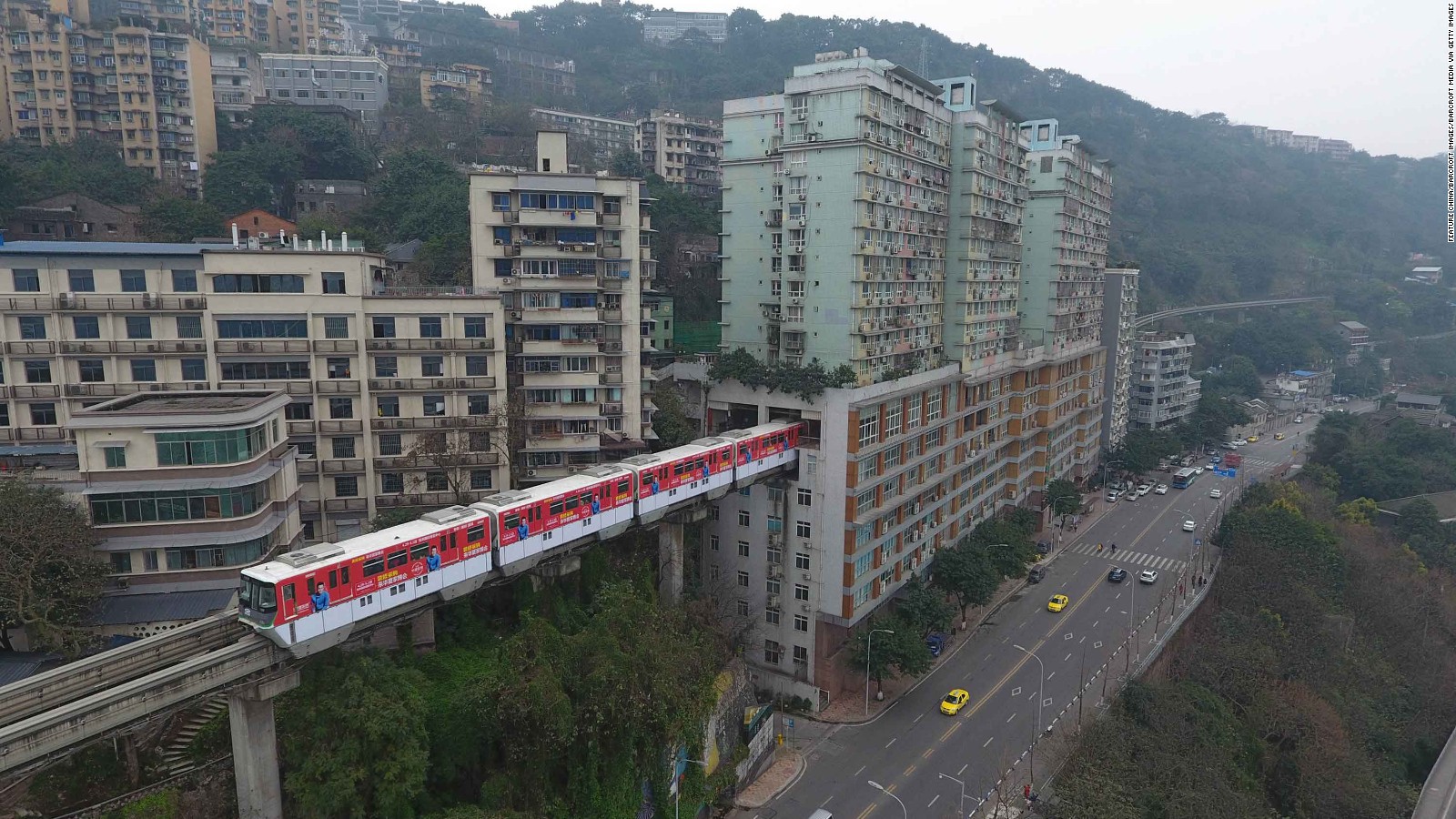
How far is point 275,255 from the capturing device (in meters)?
33.6

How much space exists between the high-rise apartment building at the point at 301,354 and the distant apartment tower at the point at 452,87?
189 ft

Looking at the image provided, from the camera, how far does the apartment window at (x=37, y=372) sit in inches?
1257

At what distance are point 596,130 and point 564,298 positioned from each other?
2562 inches

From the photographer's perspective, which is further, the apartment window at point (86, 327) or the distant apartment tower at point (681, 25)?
the distant apartment tower at point (681, 25)

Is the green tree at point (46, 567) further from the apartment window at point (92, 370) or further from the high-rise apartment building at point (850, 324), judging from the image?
the high-rise apartment building at point (850, 324)

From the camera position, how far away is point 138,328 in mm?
32844

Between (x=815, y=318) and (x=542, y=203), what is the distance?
13802mm

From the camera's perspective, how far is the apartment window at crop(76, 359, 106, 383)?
3250 centimetres

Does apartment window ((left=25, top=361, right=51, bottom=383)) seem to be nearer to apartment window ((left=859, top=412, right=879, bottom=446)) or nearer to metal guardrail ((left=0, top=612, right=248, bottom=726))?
metal guardrail ((left=0, top=612, right=248, bottom=726))

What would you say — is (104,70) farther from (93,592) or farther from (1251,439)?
(1251,439)

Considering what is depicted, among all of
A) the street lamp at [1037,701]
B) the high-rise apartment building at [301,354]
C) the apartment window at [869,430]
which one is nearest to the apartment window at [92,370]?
the high-rise apartment building at [301,354]

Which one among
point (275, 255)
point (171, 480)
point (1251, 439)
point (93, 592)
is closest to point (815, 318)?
point (275, 255)

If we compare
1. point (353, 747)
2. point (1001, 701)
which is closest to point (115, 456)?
point (353, 747)

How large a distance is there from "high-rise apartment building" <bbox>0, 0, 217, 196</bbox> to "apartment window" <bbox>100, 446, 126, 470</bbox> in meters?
48.4
